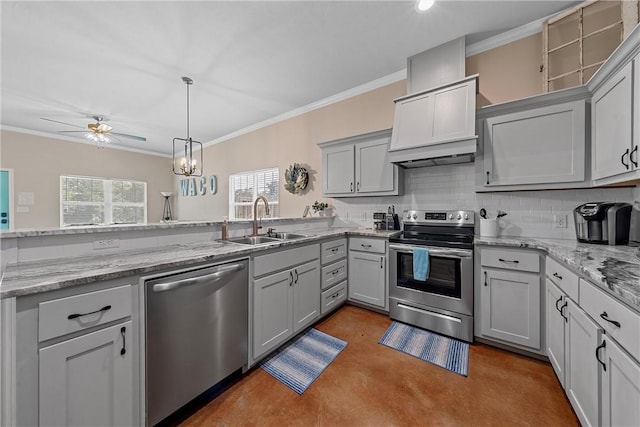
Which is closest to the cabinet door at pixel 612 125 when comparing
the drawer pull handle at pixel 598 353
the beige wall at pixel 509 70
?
the beige wall at pixel 509 70

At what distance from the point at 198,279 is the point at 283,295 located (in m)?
0.79

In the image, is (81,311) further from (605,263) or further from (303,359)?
(605,263)

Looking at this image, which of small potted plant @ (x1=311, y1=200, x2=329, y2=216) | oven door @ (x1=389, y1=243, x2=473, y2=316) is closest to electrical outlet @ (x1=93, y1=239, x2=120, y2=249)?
oven door @ (x1=389, y1=243, x2=473, y2=316)

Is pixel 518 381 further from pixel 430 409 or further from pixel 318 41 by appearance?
pixel 318 41

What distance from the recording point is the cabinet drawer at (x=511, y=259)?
1846mm

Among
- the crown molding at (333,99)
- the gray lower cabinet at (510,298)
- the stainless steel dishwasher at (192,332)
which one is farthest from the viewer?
the crown molding at (333,99)

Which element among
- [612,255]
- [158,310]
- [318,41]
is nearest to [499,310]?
[612,255]

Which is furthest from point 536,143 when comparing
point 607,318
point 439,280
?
point 607,318

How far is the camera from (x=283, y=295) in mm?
2000

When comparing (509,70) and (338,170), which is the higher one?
(509,70)

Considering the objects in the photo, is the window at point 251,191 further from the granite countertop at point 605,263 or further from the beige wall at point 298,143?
the granite countertop at point 605,263

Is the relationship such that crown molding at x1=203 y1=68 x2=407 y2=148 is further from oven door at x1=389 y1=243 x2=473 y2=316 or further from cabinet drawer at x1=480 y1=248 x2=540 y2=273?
cabinet drawer at x1=480 y1=248 x2=540 y2=273

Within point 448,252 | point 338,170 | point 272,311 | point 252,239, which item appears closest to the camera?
point 272,311

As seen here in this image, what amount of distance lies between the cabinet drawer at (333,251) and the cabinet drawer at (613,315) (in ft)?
6.01
